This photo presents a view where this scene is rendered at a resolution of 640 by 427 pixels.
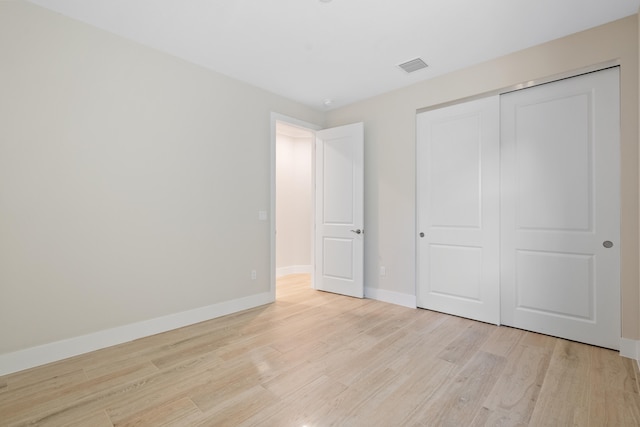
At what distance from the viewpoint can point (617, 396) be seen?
6.21 feet

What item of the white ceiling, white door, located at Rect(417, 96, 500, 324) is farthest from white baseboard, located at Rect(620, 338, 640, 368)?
the white ceiling

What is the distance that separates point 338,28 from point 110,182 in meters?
2.47

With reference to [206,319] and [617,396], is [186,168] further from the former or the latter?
[617,396]

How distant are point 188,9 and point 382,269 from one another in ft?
11.5

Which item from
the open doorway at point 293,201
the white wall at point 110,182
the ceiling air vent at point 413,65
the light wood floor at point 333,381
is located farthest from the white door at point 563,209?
the open doorway at point 293,201

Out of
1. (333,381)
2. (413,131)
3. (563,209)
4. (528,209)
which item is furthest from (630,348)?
(413,131)

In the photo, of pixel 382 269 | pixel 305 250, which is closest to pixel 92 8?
pixel 382 269

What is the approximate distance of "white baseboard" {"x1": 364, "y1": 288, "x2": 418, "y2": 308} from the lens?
3.76m

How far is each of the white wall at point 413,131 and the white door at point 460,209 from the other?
0.47 feet

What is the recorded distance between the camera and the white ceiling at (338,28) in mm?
2314

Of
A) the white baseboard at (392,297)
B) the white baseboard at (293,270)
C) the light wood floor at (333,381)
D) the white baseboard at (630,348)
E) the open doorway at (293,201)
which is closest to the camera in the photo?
the light wood floor at (333,381)

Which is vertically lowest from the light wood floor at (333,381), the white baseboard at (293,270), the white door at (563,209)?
the light wood floor at (333,381)

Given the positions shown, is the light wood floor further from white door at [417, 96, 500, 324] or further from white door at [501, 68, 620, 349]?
white door at [417, 96, 500, 324]

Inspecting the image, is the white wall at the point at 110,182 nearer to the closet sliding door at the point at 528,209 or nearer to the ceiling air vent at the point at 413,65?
the ceiling air vent at the point at 413,65
